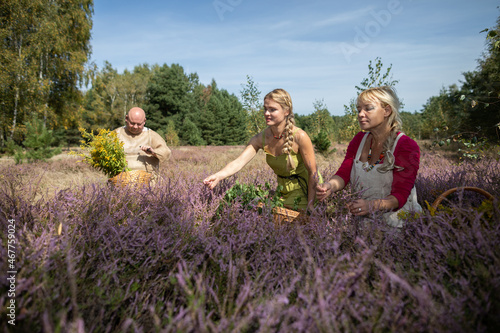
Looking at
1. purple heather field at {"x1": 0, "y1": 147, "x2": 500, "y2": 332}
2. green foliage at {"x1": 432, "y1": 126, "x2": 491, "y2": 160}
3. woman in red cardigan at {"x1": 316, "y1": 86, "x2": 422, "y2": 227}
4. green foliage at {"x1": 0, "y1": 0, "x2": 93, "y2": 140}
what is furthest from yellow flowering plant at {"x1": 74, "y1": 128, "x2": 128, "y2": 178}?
green foliage at {"x1": 0, "y1": 0, "x2": 93, "y2": 140}

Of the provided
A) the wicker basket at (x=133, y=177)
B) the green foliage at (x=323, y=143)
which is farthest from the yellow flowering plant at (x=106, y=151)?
the green foliage at (x=323, y=143)

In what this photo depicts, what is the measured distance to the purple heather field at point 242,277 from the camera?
39.2 inches

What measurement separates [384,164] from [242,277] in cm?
152

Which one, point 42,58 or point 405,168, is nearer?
point 405,168

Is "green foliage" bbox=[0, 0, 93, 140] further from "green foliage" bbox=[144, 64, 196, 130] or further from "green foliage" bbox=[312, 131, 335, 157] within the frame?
"green foliage" bbox=[144, 64, 196, 130]

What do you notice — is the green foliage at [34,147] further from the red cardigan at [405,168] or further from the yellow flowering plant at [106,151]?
the red cardigan at [405,168]

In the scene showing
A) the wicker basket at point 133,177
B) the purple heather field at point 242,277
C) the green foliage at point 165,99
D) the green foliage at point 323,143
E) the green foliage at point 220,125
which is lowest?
the purple heather field at point 242,277

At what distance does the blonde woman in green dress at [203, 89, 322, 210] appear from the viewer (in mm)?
2883

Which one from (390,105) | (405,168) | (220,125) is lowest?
(405,168)

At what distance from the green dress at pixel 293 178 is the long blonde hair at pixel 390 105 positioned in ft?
3.13

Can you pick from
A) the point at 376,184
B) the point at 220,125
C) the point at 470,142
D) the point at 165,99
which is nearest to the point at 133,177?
the point at 376,184

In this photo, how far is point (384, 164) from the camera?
2.30 metres

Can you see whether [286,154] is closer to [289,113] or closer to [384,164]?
[289,113]

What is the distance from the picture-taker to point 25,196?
7.11 feet
